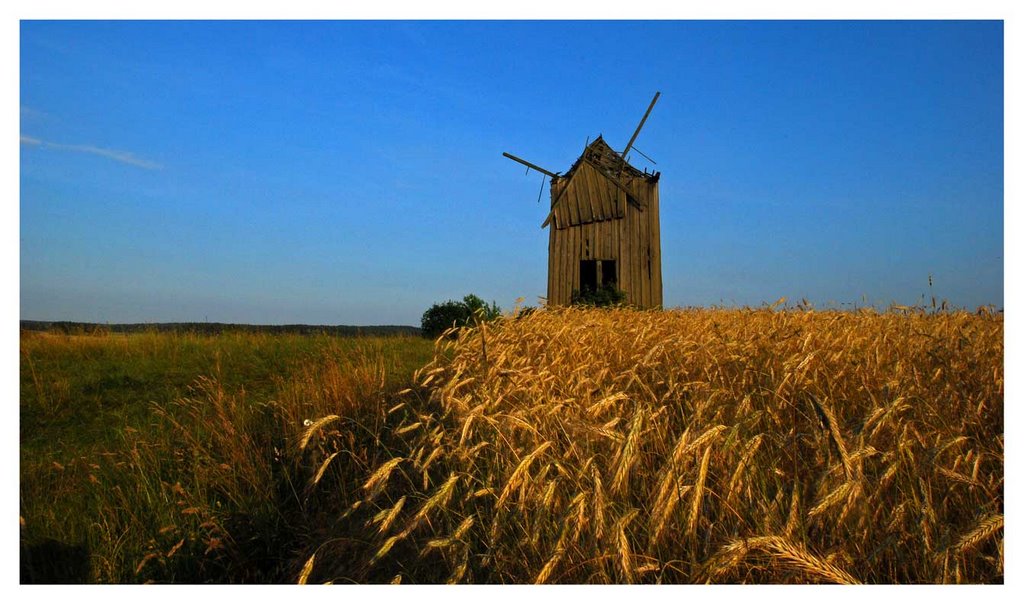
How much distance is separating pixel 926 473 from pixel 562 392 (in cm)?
214

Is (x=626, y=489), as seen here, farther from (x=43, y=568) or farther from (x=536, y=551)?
(x=43, y=568)

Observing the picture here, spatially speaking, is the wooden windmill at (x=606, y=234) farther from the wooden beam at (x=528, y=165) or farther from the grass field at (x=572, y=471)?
the grass field at (x=572, y=471)

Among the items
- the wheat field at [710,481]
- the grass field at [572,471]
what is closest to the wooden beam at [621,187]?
the grass field at [572,471]

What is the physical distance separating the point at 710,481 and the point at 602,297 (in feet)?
44.4

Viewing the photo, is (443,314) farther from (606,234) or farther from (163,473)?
(163,473)

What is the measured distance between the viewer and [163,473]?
4.92 meters

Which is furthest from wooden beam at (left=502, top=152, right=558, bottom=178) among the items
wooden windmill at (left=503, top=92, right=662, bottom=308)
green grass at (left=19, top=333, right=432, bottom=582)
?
green grass at (left=19, top=333, right=432, bottom=582)

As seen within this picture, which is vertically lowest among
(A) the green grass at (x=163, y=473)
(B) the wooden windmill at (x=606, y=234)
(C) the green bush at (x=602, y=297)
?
(A) the green grass at (x=163, y=473)

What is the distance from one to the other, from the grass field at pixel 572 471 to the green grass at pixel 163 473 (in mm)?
27

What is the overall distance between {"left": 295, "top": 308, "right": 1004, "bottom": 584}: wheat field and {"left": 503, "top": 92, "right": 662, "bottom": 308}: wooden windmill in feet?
38.7

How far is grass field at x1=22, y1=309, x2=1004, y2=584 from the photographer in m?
2.36

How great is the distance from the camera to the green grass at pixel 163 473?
12.5 feet
